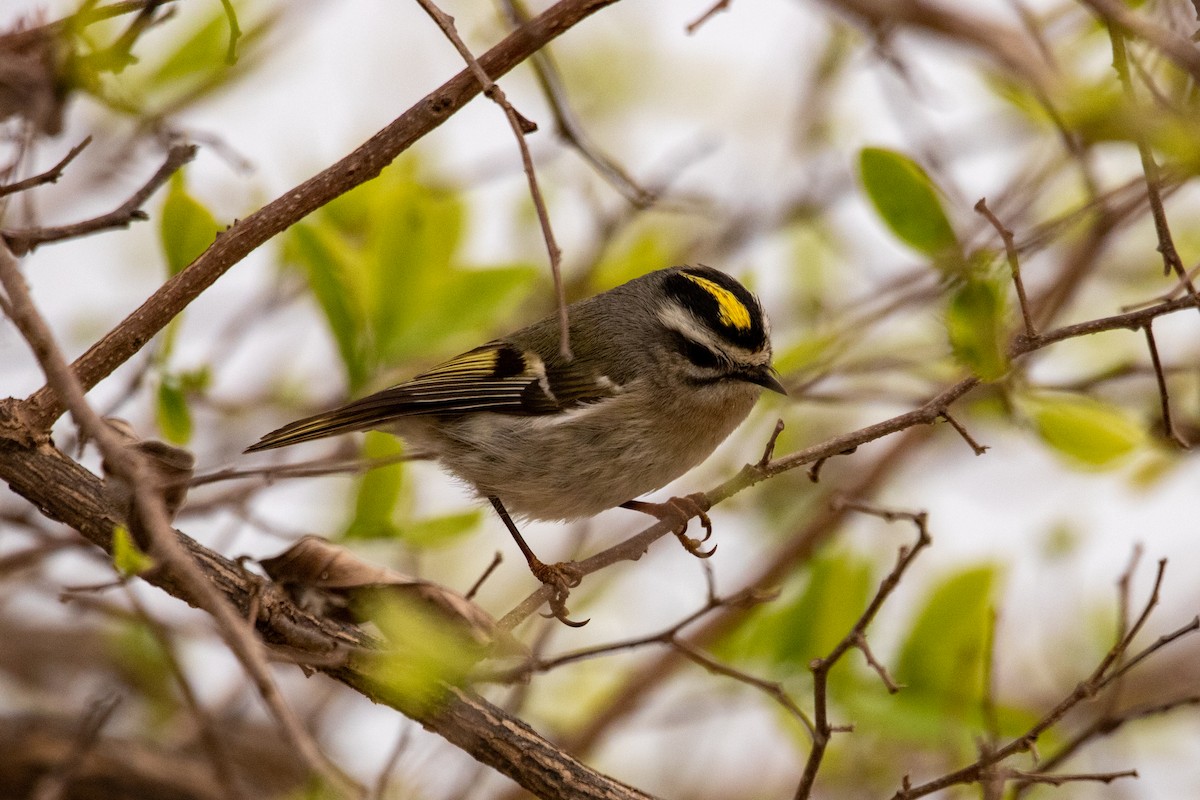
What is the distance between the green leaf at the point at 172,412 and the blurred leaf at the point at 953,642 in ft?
5.91

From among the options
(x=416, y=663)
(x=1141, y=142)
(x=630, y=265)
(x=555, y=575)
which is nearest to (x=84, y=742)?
(x=555, y=575)

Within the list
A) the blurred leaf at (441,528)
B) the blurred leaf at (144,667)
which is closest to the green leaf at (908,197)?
the blurred leaf at (441,528)

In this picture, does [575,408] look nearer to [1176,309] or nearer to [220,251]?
[220,251]

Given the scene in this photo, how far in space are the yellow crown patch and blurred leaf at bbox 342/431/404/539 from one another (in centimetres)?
99

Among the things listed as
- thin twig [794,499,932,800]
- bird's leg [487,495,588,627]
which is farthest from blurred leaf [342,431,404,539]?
thin twig [794,499,932,800]

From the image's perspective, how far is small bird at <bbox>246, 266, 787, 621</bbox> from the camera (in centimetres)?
318

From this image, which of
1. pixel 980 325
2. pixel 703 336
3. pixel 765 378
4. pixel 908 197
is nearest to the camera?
pixel 980 325

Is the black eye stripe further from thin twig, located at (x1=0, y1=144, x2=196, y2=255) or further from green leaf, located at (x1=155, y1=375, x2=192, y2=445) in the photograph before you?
thin twig, located at (x1=0, y1=144, x2=196, y2=255)

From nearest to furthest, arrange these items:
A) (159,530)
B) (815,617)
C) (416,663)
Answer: (159,530), (416,663), (815,617)

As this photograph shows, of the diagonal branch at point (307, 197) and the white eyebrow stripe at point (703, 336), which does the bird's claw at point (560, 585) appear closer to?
the white eyebrow stripe at point (703, 336)

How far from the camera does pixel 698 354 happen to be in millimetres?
3367

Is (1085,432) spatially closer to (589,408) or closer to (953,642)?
(953,642)

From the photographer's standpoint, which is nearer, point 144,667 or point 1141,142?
point 1141,142

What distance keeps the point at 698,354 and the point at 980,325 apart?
1374mm
